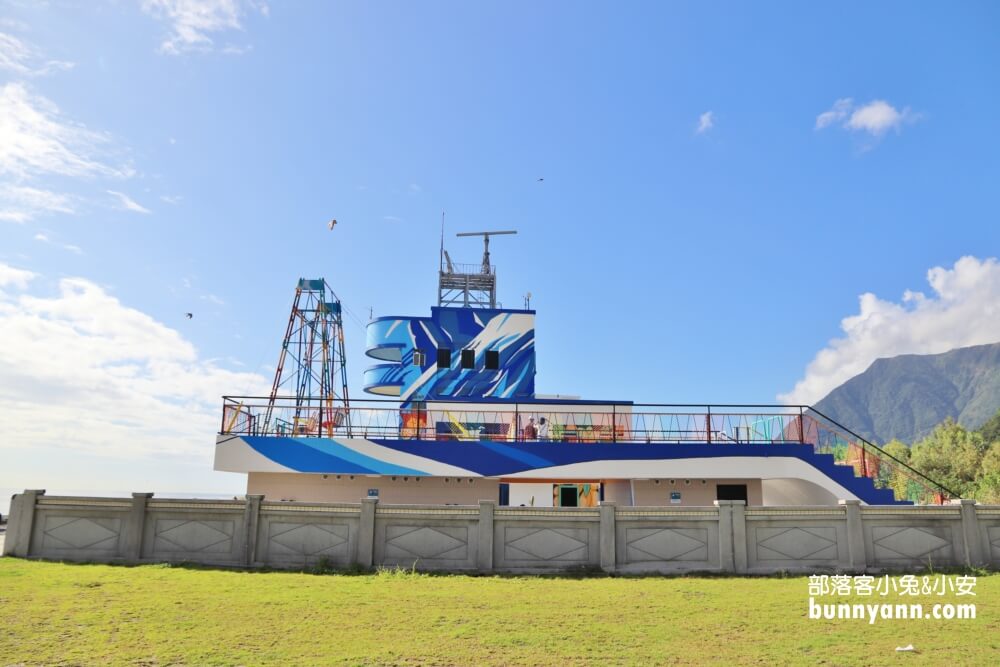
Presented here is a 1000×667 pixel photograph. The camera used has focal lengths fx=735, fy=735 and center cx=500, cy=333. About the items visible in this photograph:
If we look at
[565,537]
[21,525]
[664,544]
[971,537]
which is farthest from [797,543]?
[21,525]

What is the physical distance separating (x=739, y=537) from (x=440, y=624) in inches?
268

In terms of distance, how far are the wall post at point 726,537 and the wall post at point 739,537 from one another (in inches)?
2.2

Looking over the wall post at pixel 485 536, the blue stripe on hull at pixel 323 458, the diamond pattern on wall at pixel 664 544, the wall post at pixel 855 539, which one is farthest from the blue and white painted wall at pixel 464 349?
the wall post at pixel 855 539

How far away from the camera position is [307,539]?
14172 mm

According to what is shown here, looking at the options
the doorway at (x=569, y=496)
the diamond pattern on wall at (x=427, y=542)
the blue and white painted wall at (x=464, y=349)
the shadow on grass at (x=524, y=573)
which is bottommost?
the shadow on grass at (x=524, y=573)

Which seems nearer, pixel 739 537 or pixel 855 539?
pixel 739 537

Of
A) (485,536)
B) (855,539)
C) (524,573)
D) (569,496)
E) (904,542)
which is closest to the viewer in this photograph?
(524,573)

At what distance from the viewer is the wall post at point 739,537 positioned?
13875mm

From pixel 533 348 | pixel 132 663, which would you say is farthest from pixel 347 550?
pixel 533 348

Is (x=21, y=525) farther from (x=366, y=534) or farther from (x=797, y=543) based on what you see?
(x=797, y=543)

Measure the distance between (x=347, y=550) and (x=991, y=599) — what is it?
35.5 feet

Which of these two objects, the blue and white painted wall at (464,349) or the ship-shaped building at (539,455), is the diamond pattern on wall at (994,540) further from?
the blue and white painted wall at (464,349)

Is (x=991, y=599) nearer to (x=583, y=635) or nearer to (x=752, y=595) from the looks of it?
(x=752, y=595)

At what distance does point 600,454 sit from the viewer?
64.5 feet
